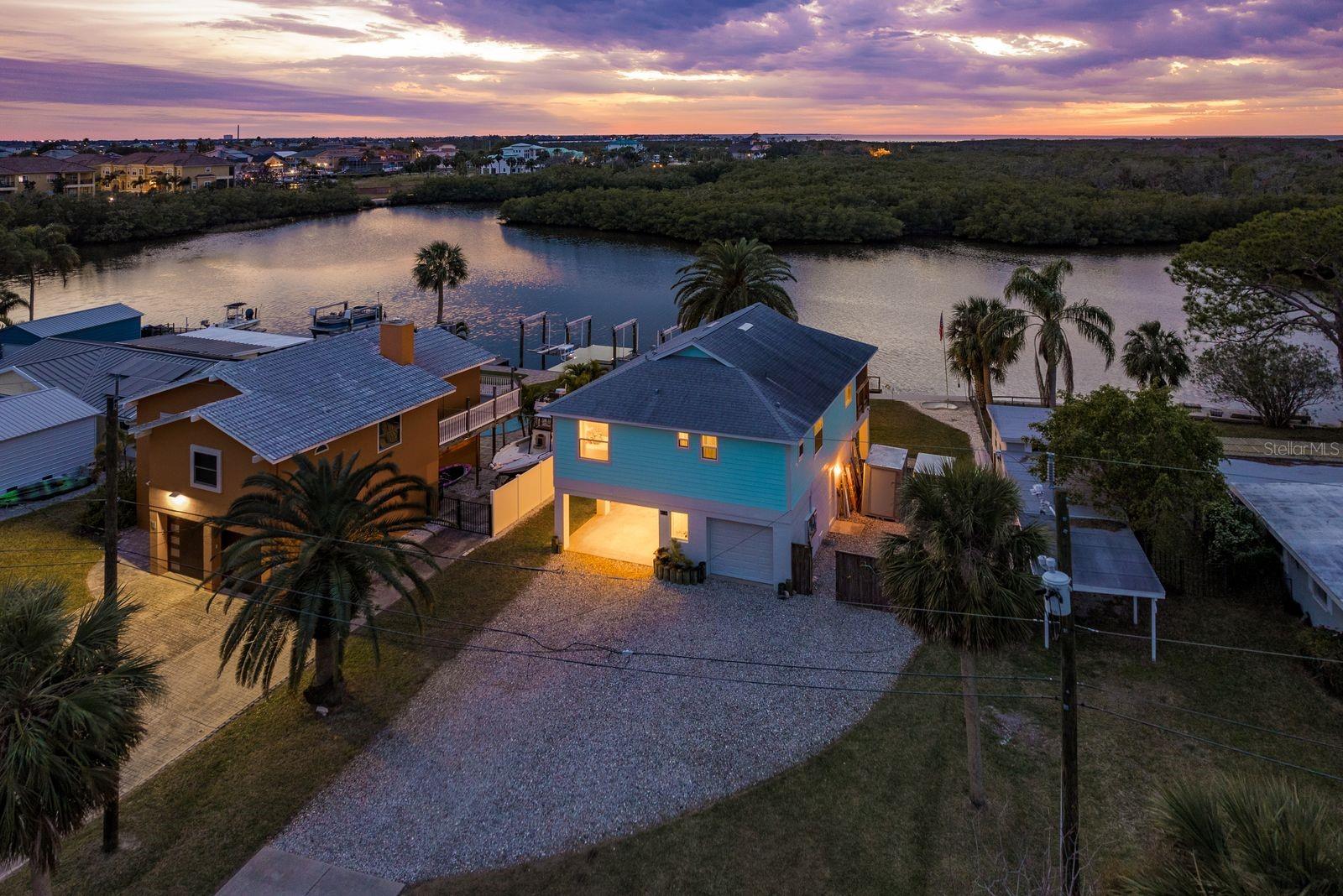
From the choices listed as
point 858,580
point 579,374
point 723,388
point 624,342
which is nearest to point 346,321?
point 579,374

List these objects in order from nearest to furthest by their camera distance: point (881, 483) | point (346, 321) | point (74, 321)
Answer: point (881, 483) < point (74, 321) < point (346, 321)

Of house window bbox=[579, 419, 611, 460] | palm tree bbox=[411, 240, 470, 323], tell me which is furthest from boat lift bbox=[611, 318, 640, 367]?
house window bbox=[579, 419, 611, 460]

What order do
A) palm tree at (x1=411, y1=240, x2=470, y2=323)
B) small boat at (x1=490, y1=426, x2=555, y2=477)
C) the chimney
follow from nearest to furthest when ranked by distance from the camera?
the chimney
small boat at (x1=490, y1=426, x2=555, y2=477)
palm tree at (x1=411, y1=240, x2=470, y2=323)

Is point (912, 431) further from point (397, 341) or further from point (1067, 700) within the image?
point (1067, 700)

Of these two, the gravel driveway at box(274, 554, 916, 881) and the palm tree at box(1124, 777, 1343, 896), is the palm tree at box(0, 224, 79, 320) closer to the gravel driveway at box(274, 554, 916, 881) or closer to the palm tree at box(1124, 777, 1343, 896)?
the gravel driveway at box(274, 554, 916, 881)

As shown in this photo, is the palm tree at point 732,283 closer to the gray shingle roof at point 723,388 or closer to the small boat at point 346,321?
the gray shingle roof at point 723,388

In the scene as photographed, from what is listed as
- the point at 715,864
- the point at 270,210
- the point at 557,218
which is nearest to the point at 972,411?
the point at 715,864

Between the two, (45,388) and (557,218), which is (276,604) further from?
(557,218)
